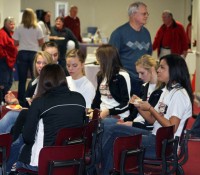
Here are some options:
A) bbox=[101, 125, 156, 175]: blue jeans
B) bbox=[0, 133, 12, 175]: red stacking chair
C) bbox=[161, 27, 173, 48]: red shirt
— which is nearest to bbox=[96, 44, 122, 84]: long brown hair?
bbox=[101, 125, 156, 175]: blue jeans

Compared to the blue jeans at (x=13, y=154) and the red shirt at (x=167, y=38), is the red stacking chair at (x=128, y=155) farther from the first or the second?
the red shirt at (x=167, y=38)

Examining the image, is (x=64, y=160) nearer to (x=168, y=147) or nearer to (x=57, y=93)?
(x=57, y=93)

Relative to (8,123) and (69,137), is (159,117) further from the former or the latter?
(8,123)

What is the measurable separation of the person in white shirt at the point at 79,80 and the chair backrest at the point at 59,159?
180cm

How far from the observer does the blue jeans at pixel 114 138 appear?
491cm

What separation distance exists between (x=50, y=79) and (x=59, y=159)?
2.55 feet

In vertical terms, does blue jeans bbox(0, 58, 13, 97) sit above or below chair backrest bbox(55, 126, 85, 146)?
below

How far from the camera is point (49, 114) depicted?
4379mm

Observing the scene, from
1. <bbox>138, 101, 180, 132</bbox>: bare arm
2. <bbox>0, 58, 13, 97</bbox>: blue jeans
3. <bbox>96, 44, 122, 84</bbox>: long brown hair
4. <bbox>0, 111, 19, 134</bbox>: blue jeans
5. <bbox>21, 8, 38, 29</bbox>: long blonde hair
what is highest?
<bbox>21, 8, 38, 29</bbox>: long blonde hair

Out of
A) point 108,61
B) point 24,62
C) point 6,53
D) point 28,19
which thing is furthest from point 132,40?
point 6,53

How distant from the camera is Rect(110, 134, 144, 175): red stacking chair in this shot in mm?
4359

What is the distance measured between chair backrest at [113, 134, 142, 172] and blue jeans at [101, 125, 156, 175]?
41 centimetres

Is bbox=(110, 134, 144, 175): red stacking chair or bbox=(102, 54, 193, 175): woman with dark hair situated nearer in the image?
bbox=(110, 134, 144, 175): red stacking chair

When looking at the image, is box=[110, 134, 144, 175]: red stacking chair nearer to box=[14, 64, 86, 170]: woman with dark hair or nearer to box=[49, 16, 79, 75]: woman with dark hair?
box=[14, 64, 86, 170]: woman with dark hair
